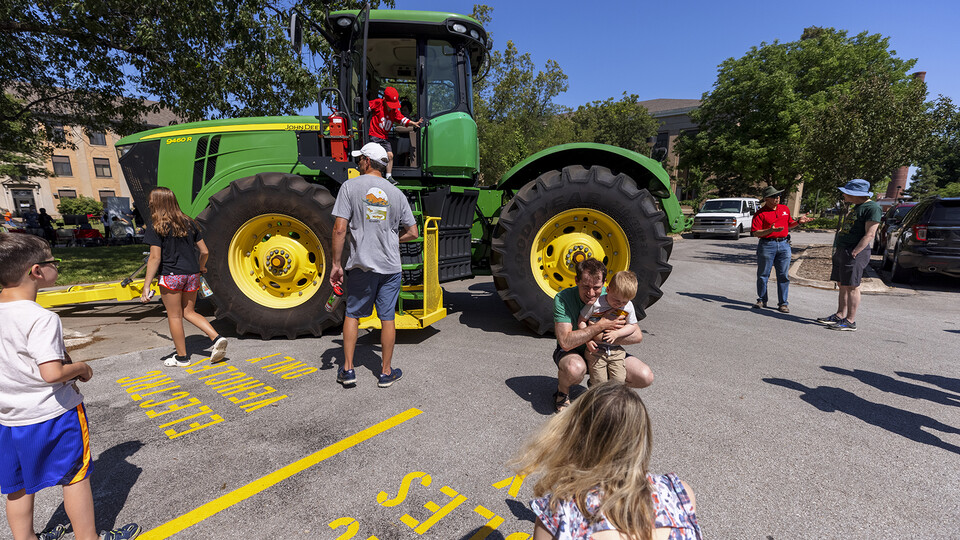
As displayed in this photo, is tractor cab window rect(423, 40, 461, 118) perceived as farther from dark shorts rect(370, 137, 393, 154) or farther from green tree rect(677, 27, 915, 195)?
green tree rect(677, 27, 915, 195)

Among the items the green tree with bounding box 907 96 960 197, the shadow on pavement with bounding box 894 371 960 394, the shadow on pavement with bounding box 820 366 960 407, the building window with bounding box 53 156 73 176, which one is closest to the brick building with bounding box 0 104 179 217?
the building window with bounding box 53 156 73 176

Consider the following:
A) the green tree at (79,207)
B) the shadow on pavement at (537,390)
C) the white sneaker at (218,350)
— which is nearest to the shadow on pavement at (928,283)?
the shadow on pavement at (537,390)

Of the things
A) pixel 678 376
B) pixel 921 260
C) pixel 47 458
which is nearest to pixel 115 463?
pixel 47 458

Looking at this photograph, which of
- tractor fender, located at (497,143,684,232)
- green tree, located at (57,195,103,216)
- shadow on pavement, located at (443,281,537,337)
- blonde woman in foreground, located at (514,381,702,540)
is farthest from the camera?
green tree, located at (57,195,103,216)

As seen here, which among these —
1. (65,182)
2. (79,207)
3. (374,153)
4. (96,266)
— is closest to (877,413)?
(374,153)

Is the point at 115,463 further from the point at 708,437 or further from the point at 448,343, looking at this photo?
the point at 708,437

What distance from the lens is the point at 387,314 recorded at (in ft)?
10.8

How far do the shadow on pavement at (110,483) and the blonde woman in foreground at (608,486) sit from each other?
6.45 feet

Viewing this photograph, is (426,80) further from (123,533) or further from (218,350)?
(123,533)

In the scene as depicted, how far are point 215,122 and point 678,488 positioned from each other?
16.9ft

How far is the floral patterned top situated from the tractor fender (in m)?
3.57

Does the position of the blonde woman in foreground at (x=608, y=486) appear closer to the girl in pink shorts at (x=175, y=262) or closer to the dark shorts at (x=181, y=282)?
the girl in pink shorts at (x=175, y=262)

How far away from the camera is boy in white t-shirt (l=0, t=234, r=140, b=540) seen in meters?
1.48

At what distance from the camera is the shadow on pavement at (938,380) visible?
3.34 m
